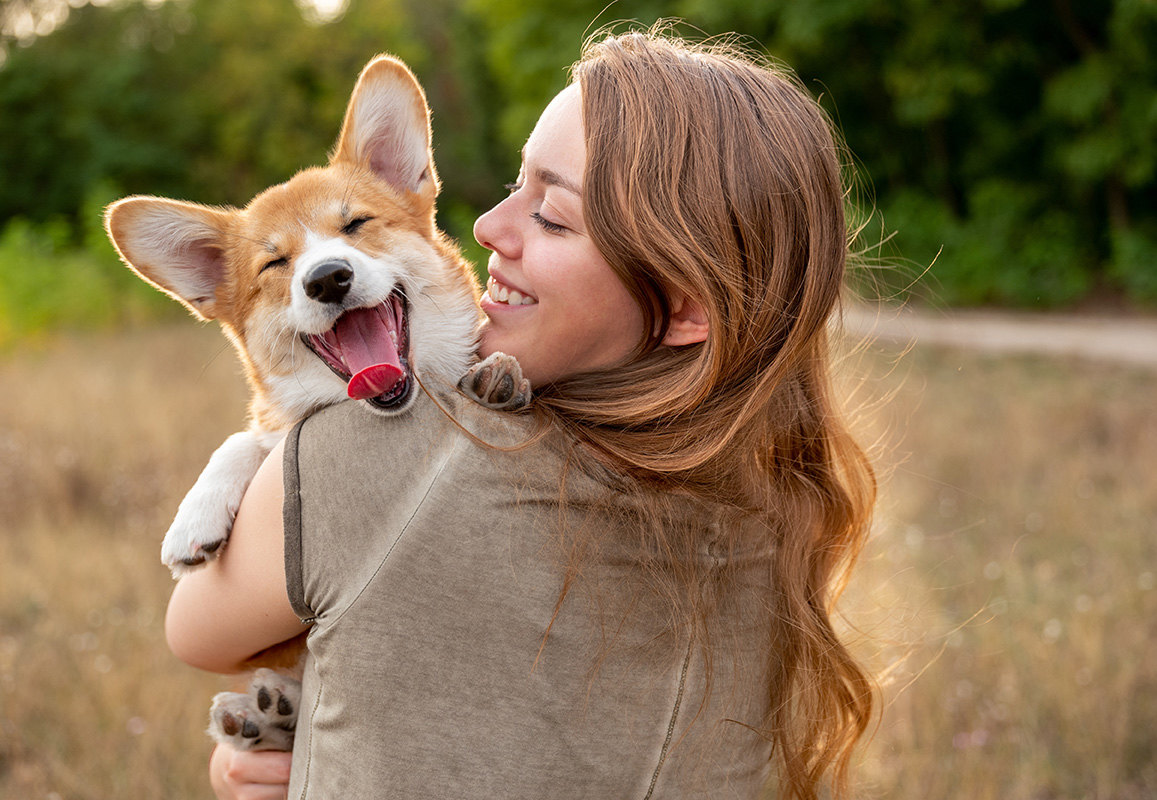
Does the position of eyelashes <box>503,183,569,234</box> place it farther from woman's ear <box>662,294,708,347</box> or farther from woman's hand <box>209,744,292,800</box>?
woman's hand <box>209,744,292,800</box>

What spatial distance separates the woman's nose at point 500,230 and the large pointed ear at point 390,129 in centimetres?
56

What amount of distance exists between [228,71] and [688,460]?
1025 inches

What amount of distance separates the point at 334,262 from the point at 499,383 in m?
0.51

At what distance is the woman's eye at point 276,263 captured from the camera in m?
2.17

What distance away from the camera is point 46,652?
396 centimetres

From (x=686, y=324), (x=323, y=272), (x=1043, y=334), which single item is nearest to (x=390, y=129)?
(x=323, y=272)

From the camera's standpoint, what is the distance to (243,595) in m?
1.47

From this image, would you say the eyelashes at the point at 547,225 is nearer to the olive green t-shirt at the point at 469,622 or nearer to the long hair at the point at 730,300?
the long hair at the point at 730,300

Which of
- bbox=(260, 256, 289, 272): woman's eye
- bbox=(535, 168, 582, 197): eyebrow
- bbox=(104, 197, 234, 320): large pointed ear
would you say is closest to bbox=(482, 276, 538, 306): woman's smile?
bbox=(535, 168, 582, 197): eyebrow

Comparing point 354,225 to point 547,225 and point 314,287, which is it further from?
point 547,225

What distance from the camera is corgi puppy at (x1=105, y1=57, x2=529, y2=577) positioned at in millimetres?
1983

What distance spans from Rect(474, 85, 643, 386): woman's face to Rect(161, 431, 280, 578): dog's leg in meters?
0.64

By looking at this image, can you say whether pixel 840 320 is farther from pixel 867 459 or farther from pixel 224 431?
pixel 224 431

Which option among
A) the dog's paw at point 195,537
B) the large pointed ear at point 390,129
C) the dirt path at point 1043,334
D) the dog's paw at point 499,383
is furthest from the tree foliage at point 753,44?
the dog's paw at point 195,537
